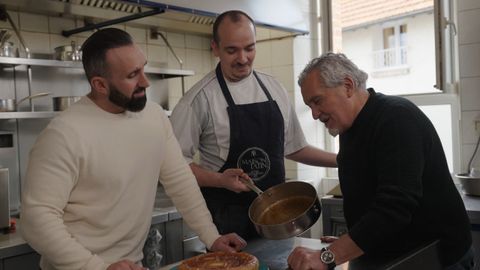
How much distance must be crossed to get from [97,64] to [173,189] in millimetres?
473

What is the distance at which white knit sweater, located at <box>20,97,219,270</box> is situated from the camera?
1.23 meters

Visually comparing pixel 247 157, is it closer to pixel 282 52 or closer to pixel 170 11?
pixel 170 11

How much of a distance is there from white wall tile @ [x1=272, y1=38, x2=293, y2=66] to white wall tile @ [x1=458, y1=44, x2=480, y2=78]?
1132 mm

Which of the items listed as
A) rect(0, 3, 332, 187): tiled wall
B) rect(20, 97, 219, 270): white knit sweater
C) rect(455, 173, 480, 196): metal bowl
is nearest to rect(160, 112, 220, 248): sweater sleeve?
rect(20, 97, 219, 270): white knit sweater

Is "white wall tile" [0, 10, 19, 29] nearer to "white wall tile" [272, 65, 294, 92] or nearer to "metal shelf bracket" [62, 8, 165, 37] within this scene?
"metal shelf bracket" [62, 8, 165, 37]

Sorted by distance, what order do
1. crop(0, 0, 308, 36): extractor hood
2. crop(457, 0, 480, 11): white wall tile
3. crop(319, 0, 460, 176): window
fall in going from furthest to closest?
crop(319, 0, 460, 176): window < crop(457, 0, 480, 11): white wall tile < crop(0, 0, 308, 36): extractor hood

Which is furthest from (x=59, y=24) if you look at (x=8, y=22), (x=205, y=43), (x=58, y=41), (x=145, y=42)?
(x=205, y=43)

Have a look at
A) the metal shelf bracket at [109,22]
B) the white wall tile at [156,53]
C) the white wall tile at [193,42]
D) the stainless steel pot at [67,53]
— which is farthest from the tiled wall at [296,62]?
the stainless steel pot at [67,53]

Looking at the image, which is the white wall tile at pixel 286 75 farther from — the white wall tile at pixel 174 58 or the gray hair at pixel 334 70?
the gray hair at pixel 334 70

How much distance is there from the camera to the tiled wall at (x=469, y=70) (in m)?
2.91

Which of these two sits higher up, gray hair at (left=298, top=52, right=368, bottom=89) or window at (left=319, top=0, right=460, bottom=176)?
window at (left=319, top=0, right=460, bottom=176)

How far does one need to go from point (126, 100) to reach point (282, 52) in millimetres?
2344

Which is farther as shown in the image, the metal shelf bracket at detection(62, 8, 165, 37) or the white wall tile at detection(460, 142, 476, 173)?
the white wall tile at detection(460, 142, 476, 173)

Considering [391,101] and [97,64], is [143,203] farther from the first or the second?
[391,101]
